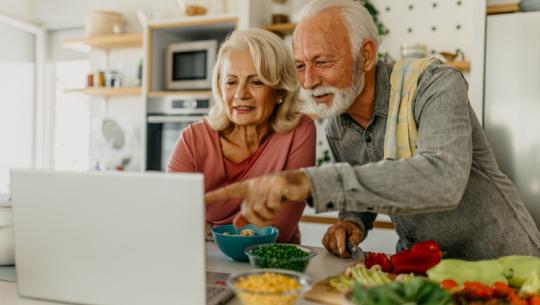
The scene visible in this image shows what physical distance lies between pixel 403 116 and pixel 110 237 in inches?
34.0

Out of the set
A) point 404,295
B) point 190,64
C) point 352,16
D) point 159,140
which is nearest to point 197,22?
point 190,64

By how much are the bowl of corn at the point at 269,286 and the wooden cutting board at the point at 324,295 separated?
0.11 metres

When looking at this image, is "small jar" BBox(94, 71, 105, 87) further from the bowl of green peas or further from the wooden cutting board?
the wooden cutting board

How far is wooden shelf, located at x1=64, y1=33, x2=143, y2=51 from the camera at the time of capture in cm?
397

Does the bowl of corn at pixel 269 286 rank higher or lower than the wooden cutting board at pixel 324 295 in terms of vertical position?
higher

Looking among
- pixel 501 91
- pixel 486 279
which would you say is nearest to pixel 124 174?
pixel 486 279

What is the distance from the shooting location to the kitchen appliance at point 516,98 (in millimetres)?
2615

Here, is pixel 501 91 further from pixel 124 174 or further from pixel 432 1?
pixel 124 174

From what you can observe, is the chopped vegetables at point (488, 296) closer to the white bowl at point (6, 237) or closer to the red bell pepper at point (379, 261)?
the red bell pepper at point (379, 261)

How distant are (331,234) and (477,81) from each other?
1.76m

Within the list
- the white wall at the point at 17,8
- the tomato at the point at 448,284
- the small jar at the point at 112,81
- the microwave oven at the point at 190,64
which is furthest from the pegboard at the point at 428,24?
the white wall at the point at 17,8

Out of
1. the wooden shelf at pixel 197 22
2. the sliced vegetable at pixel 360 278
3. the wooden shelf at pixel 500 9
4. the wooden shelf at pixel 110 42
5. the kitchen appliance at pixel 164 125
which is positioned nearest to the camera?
the sliced vegetable at pixel 360 278

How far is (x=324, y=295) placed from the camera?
100 cm

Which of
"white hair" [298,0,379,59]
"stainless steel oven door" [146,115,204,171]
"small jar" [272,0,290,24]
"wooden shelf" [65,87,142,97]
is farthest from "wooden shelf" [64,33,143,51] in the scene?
"white hair" [298,0,379,59]
